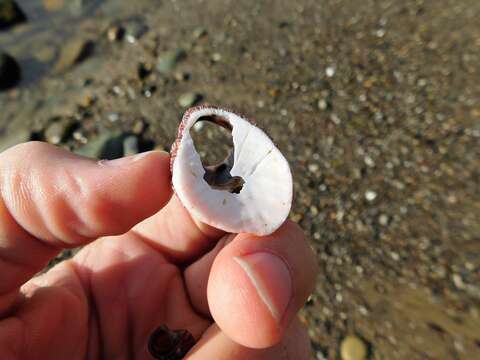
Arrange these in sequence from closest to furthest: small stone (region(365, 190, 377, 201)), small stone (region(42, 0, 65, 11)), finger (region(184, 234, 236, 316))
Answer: finger (region(184, 234, 236, 316)), small stone (region(365, 190, 377, 201)), small stone (region(42, 0, 65, 11))

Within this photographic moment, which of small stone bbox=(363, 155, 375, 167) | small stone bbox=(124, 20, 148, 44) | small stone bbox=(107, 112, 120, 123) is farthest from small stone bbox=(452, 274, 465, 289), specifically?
small stone bbox=(124, 20, 148, 44)

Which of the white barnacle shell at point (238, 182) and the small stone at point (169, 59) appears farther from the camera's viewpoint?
the small stone at point (169, 59)

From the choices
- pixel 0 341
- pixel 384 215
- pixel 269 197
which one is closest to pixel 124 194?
pixel 269 197

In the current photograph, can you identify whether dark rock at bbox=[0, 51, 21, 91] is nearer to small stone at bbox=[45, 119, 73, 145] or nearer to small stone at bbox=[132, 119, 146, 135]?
small stone at bbox=[45, 119, 73, 145]

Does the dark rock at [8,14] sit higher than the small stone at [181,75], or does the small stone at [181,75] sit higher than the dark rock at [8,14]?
the dark rock at [8,14]

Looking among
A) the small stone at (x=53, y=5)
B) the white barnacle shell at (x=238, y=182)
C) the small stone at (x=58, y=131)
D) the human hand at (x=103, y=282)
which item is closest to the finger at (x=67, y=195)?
the human hand at (x=103, y=282)

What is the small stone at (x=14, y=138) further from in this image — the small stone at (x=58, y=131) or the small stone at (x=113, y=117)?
the small stone at (x=113, y=117)

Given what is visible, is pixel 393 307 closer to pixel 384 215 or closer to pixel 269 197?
pixel 384 215
